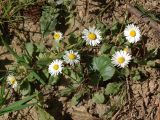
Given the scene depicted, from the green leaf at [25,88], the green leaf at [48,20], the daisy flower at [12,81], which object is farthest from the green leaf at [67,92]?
the green leaf at [48,20]

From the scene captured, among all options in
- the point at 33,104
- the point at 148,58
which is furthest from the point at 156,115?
the point at 33,104

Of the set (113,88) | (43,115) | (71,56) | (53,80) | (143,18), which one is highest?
(143,18)

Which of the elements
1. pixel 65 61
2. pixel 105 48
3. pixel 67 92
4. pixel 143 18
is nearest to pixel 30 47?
pixel 65 61

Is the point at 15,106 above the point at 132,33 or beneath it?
beneath

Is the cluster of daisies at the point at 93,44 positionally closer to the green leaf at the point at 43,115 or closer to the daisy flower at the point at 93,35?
the daisy flower at the point at 93,35

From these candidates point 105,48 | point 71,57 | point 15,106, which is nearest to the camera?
point 15,106

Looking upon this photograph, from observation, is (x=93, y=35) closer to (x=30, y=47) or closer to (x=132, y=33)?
(x=132, y=33)

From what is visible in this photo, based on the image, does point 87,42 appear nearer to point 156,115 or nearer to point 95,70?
point 95,70
